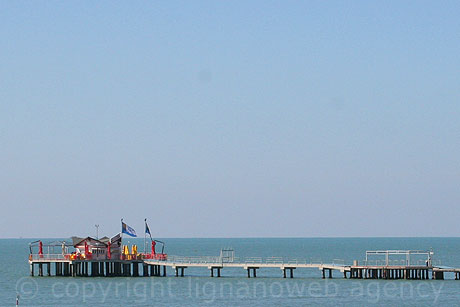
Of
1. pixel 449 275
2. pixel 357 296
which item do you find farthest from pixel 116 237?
pixel 449 275

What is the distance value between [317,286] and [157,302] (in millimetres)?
21864

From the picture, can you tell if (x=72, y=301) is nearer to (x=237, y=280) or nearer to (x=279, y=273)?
(x=237, y=280)

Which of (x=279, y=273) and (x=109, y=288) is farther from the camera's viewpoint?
(x=279, y=273)

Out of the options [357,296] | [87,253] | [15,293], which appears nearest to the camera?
[357,296]

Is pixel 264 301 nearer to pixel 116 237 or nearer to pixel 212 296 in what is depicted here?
pixel 212 296

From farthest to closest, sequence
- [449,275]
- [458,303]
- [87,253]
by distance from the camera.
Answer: [449,275], [87,253], [458,303]

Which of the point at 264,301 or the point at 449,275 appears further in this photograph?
the point at 449,275

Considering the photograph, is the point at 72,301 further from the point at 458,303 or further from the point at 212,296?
the point at 458,303

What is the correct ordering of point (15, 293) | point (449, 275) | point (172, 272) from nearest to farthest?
point (15, 293) < point (449, 275) < point (172, 272)

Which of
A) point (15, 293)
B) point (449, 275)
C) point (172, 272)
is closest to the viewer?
point (15, 293)

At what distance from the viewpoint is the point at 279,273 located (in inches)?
5271

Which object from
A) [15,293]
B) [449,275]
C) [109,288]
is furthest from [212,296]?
[449,275]

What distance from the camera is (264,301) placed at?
287 ft

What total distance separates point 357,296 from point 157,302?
62.8 ft
